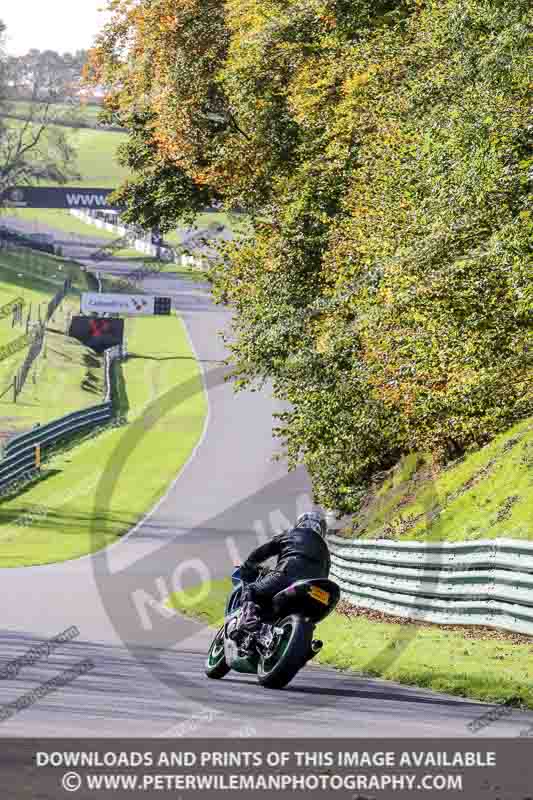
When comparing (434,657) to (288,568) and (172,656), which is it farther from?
(288,568)

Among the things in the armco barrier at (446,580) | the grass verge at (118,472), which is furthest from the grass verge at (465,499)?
the grass verge at (118,472)

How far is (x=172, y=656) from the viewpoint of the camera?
582 inches

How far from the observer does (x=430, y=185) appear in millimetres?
19797

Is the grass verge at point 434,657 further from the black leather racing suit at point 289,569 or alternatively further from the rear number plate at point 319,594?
the black leather racing suit at point 289,569

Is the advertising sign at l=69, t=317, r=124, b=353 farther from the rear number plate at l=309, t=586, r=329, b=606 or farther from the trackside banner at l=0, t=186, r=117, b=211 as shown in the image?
the rear number plate at l=309, t=586, r=329, b=606

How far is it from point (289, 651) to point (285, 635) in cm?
13

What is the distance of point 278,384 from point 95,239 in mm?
94799

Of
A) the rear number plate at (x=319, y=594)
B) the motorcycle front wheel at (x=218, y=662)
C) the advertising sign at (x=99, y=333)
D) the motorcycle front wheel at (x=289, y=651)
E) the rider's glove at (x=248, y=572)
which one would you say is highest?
the rear number plate at (x=319, y=594)

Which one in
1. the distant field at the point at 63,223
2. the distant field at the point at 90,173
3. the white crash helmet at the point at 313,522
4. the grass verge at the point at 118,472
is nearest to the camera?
the white crash helmet at the point at 313,522

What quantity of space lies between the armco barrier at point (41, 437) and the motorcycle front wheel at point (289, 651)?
3225 cm

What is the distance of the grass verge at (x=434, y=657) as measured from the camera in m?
12.0

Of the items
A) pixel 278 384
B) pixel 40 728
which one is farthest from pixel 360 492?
pixel 40 728
